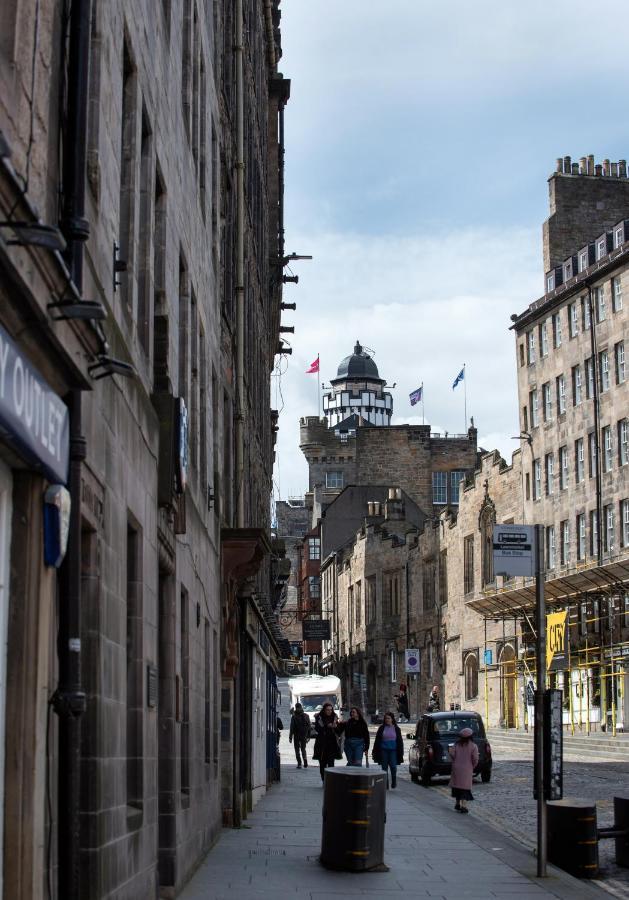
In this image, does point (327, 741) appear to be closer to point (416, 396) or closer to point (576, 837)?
point (576, 837)

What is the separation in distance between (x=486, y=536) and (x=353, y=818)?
49407 mm

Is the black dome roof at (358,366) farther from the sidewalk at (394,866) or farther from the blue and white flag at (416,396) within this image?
the sidewalk at (394,866)

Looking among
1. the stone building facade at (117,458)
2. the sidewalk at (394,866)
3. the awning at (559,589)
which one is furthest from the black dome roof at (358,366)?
the stone building facade at (117,458)

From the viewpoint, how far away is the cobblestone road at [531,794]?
15.6 m

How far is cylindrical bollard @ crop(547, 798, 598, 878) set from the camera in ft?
46.2

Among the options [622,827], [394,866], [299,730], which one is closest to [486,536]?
[299,730]

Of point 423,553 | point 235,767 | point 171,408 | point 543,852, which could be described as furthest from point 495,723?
point 171,408

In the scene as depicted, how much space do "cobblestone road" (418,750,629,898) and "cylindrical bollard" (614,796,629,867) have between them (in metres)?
0.15

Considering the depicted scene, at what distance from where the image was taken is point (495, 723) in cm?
5853

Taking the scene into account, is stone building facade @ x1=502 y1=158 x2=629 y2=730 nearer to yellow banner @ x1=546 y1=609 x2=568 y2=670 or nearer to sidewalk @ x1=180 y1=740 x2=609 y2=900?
yellow banner @ x1=546 y1=609 x2=568 y2=670

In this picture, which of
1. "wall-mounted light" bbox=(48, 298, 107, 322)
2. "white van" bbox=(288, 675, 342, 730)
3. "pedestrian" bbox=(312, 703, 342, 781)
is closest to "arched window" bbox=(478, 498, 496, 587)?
"white van" bbox=(288, 675, 342, 730)

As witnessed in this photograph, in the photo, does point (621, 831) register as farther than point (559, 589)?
No

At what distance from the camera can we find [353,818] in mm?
13820

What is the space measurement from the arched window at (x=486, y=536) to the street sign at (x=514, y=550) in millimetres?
48483
